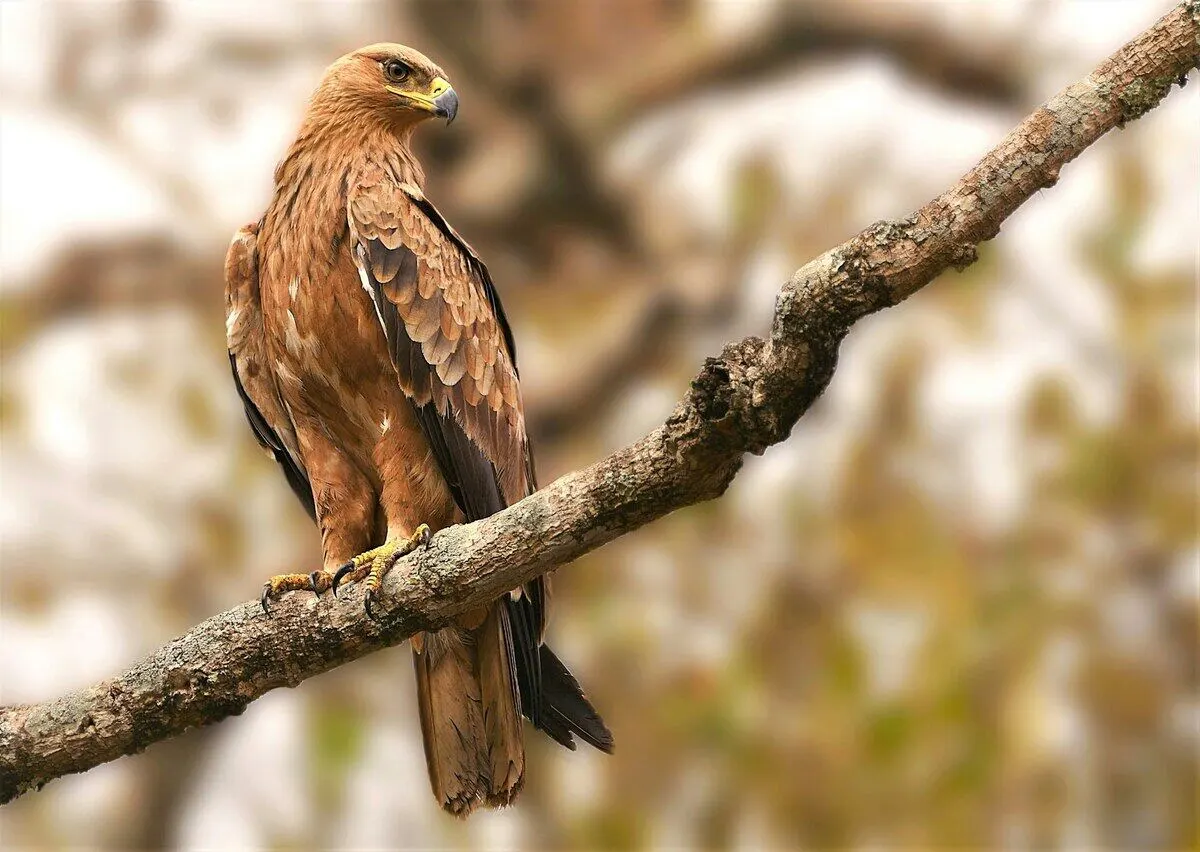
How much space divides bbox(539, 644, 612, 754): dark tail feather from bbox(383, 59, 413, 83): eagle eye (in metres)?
1.94

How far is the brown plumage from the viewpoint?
3.80 meters

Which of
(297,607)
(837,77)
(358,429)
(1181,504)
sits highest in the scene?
(837,77)

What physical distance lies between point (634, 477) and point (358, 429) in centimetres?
153

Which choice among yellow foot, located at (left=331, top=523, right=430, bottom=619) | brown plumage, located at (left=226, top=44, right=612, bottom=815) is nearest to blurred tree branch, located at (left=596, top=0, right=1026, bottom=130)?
brown plumage, located at (left=226, top=44, right=612, bottom=815)

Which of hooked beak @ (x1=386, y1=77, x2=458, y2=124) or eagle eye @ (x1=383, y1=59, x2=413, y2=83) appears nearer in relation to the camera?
hooked beak @ (x1=386, y1=77, x2=458, y2=124)

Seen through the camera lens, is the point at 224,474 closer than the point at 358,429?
No

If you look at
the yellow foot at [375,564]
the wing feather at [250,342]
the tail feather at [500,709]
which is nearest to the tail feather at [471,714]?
the tail feather at [500,709]

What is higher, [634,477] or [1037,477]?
[1037,477]

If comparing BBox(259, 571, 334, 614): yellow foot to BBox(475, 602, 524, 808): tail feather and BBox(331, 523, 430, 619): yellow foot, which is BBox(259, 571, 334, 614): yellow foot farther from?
BBox(475, 602, 524, 808): tail feather

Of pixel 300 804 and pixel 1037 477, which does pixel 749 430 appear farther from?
pixel 300 804

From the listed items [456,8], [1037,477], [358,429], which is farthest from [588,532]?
[456,8]

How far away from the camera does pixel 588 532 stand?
2.79 m

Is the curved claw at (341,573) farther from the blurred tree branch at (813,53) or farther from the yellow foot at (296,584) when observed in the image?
the blurred tree branch at (813,53)

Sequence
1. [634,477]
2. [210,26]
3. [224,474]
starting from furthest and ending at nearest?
[210,26] < [224,474] < [634,477]
